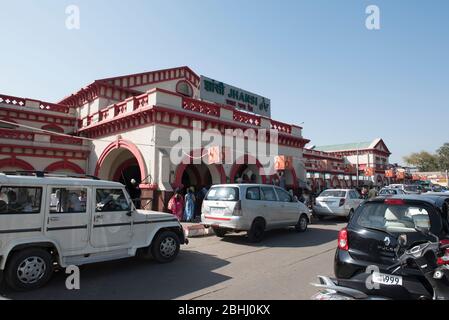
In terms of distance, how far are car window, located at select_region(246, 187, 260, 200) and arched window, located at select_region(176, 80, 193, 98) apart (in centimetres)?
1392

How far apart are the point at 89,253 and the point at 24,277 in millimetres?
1118

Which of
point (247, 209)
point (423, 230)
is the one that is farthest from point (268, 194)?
point (423, 230)

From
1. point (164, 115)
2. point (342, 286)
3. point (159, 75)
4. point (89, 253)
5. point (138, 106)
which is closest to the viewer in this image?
point (342, 286)

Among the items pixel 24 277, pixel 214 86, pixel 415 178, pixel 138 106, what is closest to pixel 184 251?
pixel 24 277

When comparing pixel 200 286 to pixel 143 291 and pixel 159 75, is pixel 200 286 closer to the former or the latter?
pixel 143 291

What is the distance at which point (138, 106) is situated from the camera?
14273mm

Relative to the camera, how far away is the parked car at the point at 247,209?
927 cm

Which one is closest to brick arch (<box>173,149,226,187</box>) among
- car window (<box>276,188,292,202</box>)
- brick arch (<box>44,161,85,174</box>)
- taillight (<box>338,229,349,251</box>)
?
car window (<box>276,188,292,202</box>)

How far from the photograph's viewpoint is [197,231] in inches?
424

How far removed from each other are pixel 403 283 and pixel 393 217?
1133 millimetres

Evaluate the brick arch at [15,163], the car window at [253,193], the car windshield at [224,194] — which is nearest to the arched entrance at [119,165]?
the brick arch at [15,163]

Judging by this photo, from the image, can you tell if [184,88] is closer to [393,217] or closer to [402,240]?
[393,217]

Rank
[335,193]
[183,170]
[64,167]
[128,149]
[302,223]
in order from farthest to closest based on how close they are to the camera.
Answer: [64,167] → [335,193] → [128,149] → [183,170] → [302,223]

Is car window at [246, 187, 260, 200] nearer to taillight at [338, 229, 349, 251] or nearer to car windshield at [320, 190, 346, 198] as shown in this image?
taillight at [338, 229, 349, 251]
